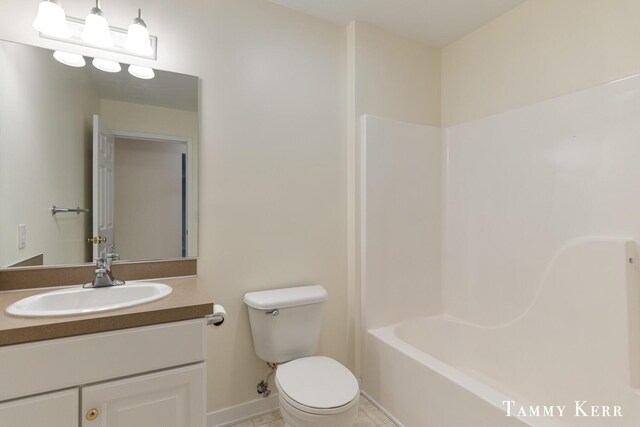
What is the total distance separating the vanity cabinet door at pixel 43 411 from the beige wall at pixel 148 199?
70 centimetres

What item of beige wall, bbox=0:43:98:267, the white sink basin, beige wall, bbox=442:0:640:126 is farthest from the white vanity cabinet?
beige wall, bbox=442:0:640:126

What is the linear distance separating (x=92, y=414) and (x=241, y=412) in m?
0.98

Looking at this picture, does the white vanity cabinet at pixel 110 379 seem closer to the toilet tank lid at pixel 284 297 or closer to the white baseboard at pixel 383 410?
the toilet tank lid at pixel 284 297

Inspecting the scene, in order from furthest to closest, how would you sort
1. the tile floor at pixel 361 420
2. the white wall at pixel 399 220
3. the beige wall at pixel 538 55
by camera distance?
the white wall at pixel 399 220, the tile floor at pixel 361 420, the beige wall at pixel 538 55

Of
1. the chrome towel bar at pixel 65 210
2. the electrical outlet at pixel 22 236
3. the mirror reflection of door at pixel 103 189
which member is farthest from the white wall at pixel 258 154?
the electrical outlet at pixel 22 236

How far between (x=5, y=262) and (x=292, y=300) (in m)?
1.24

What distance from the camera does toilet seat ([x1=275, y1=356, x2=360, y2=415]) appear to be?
132 cm

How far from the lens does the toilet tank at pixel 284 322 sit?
1.68m

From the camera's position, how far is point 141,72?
1.56 m

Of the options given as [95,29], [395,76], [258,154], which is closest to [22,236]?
[95,29]

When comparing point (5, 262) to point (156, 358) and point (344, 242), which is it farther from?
point (344, 242)

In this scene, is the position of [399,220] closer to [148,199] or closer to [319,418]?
[319,418]

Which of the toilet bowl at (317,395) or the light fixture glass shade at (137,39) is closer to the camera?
the toilet bowl at (317,395)

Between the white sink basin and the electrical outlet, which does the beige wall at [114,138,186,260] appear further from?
the electrical outlet
